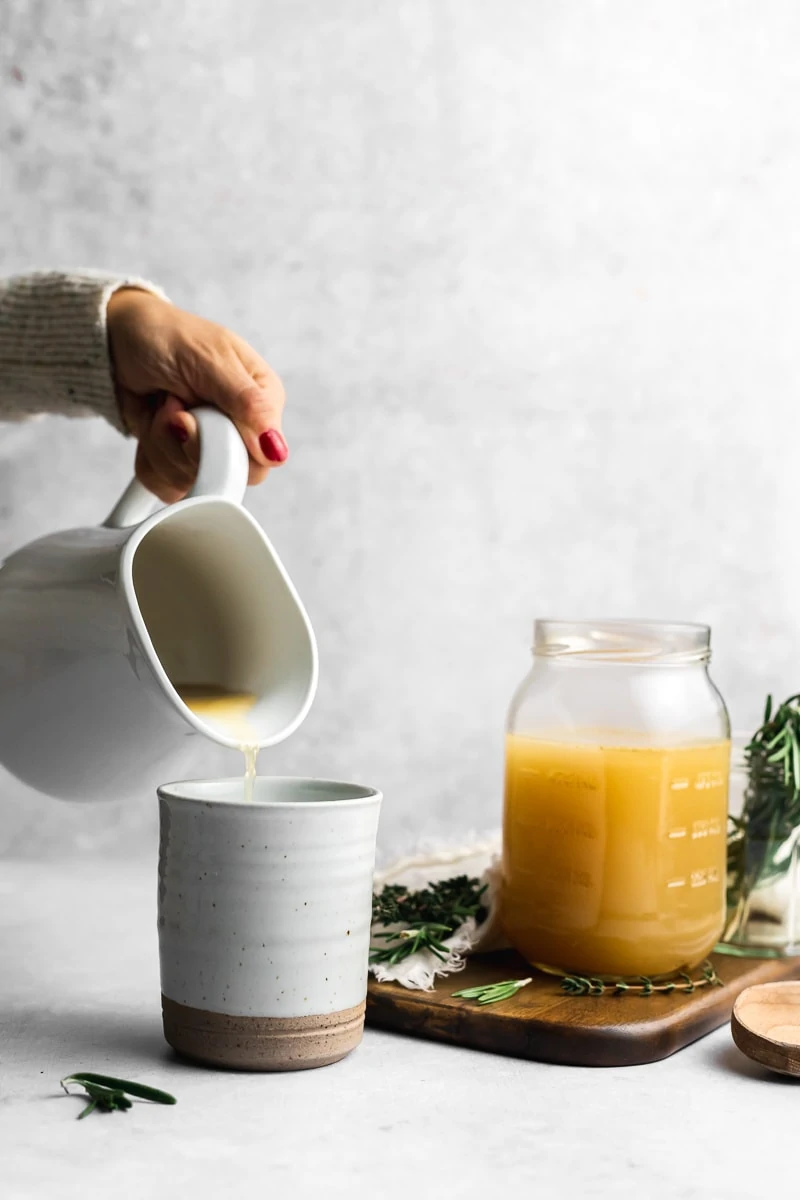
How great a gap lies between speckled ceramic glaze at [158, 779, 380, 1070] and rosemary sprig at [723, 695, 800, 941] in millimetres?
443

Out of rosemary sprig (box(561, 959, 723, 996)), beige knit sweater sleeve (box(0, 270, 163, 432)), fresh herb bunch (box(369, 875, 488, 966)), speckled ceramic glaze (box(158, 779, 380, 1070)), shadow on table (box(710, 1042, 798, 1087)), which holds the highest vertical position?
Result: beige knit sweater sleeve (box(0, 270, 163, 432))

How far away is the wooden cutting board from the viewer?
90 centimetres

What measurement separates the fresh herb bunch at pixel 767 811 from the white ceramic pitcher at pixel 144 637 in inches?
18.4

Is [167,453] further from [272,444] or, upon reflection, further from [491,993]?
[491,993]

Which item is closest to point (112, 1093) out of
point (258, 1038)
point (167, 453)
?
point (258, 1038)

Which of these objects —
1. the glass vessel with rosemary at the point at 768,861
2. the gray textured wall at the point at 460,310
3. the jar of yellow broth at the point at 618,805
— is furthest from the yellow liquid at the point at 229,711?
the gray textured wall at the point at 460,310

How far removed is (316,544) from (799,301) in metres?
0.77

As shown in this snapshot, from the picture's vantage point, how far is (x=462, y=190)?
1.82 meters

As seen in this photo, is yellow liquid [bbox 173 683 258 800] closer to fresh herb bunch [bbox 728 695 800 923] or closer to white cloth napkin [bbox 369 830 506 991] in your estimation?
white cloth napkin [bbox 369 830 506 991]

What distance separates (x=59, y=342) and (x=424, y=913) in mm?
619

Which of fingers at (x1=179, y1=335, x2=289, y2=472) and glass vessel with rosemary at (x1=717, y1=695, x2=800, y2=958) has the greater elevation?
fingers at (x1=179, y1=335, x2=289, y2=472)

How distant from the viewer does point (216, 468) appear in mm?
924

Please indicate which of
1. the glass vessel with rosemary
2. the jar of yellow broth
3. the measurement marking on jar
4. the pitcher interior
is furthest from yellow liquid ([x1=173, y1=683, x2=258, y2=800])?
the glass vessel with rosemary

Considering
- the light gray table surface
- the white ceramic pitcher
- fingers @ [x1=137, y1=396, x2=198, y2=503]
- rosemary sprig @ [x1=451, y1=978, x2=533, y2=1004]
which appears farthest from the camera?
fingers @ [x1=137, y1=396, x2=198, y2=503]
